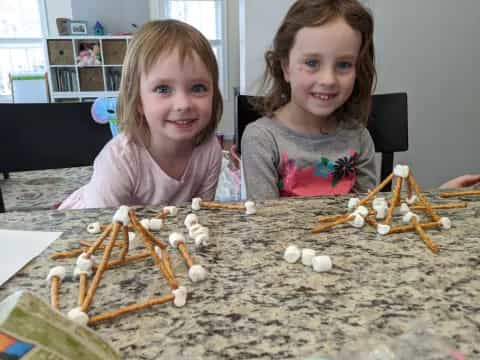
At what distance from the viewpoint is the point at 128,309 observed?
41 cm

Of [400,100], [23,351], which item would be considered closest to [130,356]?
[23,351]

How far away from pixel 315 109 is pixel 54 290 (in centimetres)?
86

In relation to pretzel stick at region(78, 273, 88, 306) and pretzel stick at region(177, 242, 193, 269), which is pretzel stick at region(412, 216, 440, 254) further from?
pretzel stick at region(78, 273, 88, 306)

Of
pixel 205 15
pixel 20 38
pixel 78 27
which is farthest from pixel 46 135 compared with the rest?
pixel 20 38

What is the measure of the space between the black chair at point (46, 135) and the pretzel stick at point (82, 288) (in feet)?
2.61

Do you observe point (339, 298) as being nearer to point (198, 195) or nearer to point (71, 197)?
point (198, 195)

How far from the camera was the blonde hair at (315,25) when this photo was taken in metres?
1.04

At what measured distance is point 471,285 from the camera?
1.52ft

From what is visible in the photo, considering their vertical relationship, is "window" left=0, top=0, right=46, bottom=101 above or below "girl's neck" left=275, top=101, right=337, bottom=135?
above

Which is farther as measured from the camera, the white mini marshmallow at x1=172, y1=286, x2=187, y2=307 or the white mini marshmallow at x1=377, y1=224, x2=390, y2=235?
the white mini marshmallow at x1=377, y1=224, x2=390, y2=235

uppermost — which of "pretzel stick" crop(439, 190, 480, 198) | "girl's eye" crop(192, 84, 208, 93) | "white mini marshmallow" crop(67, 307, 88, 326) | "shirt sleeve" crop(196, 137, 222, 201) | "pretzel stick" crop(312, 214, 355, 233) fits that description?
"girl's eye" crop(192, 84, 208, 93)

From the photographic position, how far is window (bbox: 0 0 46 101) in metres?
5.41

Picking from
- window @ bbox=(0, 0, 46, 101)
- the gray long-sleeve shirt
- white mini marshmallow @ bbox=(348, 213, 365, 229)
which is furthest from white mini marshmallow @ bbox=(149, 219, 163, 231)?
window @ bbox=(0, 0, 46, 101)

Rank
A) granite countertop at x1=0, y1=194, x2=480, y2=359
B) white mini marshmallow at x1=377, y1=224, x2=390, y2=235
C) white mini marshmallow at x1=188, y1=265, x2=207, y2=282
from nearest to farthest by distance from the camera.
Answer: granite countertop at x1=0, y1=194, x2=480, y2=359 → white mini marshmallow at x1=188, y1=265, x2=207, y2=282 → white mini marshmallow at x1=377, y1=224, x2=390, y2=235
